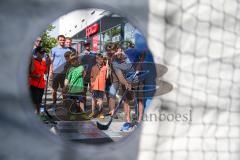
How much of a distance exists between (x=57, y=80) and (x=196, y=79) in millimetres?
1405

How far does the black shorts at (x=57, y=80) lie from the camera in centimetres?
200

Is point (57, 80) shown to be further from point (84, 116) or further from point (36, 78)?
point (36, 78)

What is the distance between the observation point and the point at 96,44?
181cm

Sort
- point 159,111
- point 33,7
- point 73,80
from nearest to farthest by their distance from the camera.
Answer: point 33,7, point 159,111, point 73,80

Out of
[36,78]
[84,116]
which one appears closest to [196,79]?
[36,78]

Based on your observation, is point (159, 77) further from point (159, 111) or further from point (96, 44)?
point (96, 44)

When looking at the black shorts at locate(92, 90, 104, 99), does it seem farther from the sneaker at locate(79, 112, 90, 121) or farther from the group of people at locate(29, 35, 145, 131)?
the sneaker at locate(79, 112, 90, 121)

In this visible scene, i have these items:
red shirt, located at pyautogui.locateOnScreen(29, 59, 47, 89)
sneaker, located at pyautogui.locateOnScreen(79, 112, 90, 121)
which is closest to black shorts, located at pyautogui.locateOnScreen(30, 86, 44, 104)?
red shirt, located at pyautogui.locateOnScreen(29, 59, 47, 89)

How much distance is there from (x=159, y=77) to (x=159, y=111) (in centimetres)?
8

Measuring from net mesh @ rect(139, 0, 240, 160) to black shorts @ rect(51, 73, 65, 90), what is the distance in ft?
4.32

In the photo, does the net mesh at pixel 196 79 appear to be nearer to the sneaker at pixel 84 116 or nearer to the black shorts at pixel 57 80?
the black shorts at pixel 57 80

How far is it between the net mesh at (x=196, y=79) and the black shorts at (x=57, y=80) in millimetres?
1316

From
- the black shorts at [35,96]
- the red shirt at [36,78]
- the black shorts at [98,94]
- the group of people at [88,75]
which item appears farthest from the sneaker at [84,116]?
the black shorts at [35,96]

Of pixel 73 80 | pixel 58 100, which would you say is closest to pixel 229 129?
pixel 73 80
